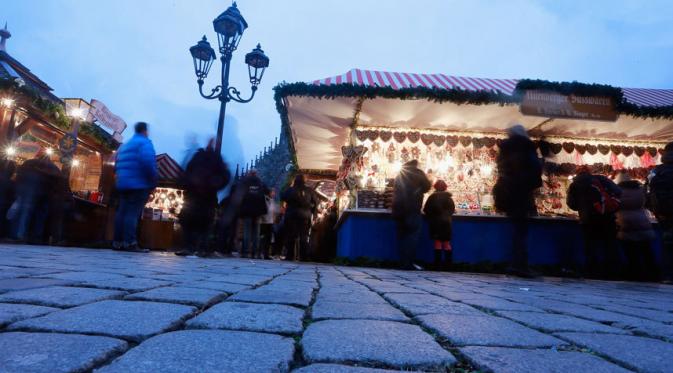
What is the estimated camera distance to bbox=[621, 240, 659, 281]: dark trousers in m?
7.02

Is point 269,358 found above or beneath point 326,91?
beneath

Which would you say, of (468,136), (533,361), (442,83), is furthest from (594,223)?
(533,361)

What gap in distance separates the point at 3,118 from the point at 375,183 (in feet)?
28.3

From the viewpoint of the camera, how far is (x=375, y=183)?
1001 centimetres

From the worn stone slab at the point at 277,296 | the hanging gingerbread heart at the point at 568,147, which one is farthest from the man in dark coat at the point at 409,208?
the worn stone slab at the point at 277,296

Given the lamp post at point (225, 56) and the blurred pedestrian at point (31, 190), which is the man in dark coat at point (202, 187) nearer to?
the lamp post at point (225, 56)

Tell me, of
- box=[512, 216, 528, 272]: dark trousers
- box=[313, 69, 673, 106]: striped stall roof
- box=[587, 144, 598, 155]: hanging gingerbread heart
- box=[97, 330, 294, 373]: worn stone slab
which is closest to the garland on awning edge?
box=[313, 69, 673, 106]: striped stall roof

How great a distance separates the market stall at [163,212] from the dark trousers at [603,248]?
1006cm

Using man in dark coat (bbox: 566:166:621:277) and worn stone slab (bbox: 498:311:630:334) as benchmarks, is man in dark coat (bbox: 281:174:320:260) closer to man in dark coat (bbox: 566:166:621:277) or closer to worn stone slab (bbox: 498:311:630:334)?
man in dark coat (bbox: 566:166:621:277)

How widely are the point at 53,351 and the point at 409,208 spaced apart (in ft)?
21.4

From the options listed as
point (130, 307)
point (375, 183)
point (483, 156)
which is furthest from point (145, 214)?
point (130, 307)

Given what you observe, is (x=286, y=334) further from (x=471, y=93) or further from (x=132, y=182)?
(x=471, y=93)

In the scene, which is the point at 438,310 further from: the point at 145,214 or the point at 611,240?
the point at 145,214

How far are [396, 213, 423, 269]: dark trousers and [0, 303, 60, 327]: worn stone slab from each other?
20.3 ft
